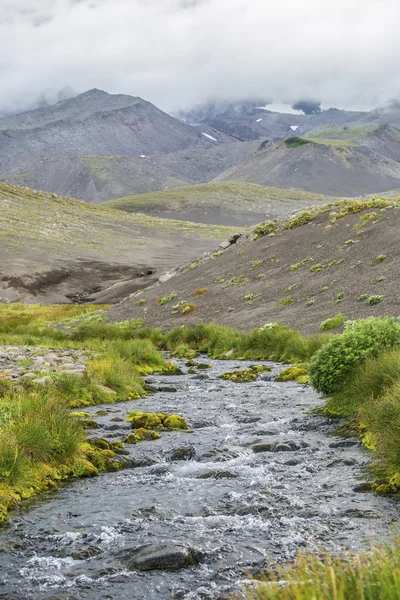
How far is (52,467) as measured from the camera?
12281mm

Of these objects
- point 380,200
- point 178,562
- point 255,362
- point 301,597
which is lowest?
point 255,362

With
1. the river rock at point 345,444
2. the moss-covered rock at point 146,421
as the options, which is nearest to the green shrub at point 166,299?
the moss-covered rock at point 146,421

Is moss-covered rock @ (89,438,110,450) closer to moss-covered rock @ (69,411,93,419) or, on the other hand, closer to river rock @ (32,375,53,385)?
moss-covered rock @ (69,411,93,419)

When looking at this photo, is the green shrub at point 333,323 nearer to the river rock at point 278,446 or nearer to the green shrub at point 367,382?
the green shrub at point 367,382

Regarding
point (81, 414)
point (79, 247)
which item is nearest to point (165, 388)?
point (81, 414)

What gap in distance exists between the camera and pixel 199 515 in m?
10.3

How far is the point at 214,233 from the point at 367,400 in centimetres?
16494

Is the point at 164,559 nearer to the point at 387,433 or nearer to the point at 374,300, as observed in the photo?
the point at 387,433

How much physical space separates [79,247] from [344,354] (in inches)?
4761

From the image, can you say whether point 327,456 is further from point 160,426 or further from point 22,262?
point 22,262

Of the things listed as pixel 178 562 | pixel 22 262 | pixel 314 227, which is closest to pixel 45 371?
pixel 178 562

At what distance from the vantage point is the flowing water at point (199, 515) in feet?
26.6

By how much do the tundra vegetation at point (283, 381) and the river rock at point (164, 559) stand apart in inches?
52.2

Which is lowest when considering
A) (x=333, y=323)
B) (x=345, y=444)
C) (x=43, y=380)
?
(x=333, y=323)
